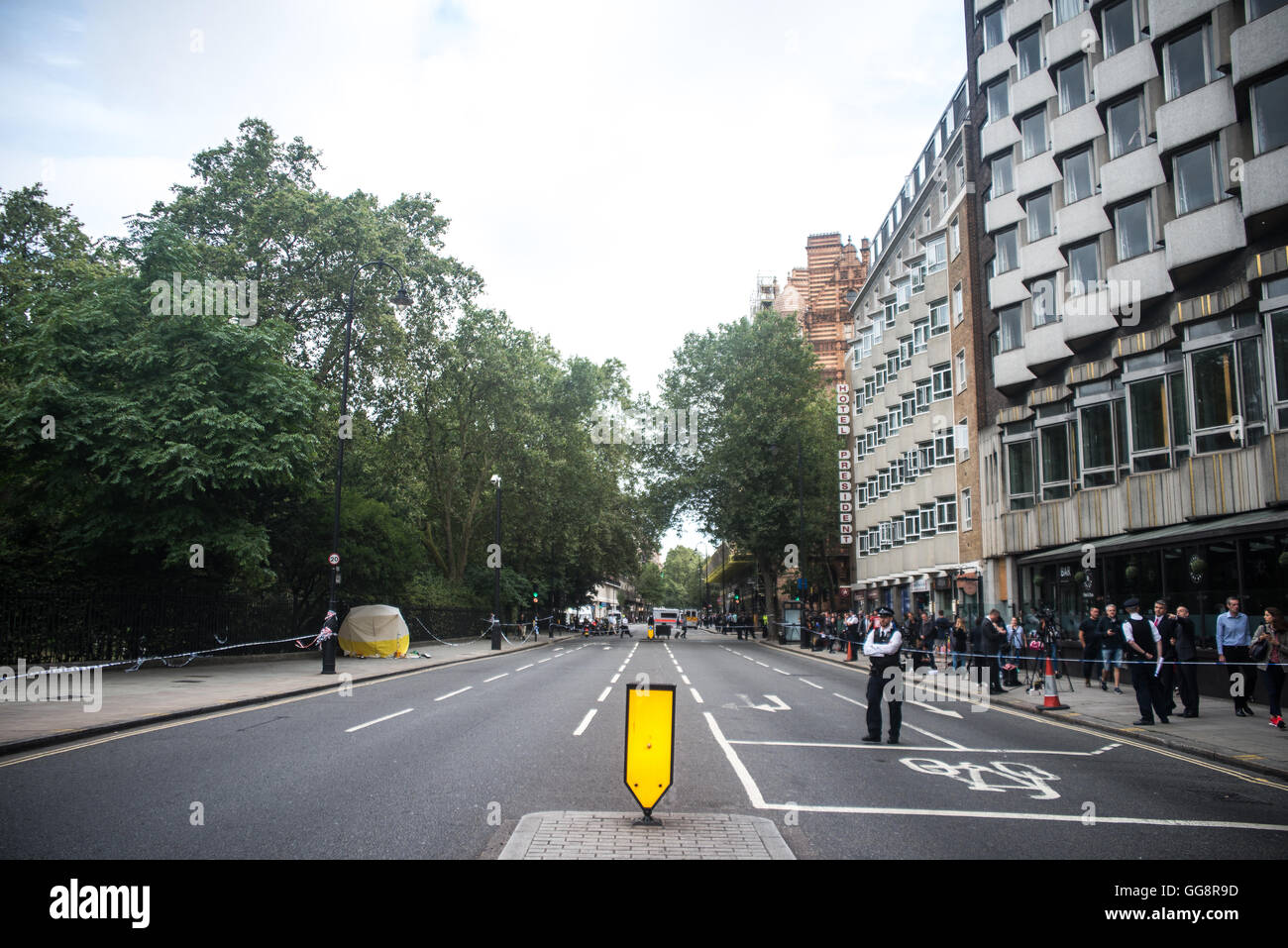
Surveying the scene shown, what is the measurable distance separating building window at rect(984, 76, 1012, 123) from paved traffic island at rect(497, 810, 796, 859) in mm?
29423

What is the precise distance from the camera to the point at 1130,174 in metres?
21.7

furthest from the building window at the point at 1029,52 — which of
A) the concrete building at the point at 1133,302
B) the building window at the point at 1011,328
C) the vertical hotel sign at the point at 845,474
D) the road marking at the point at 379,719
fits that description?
the road marking at the point at 379,719

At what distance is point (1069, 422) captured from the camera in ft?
83.0

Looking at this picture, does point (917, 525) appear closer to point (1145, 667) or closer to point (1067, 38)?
point (1067, 38)

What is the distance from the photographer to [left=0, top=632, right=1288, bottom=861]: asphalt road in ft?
19.6

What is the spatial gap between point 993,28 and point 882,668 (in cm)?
2734

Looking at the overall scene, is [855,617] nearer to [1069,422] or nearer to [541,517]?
[1069,422]

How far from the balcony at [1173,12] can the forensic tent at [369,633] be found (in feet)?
90.9

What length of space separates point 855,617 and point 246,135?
31.1 m

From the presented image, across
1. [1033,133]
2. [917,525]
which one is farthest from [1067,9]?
[917,525]

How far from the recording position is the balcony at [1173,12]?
19.0 meters
